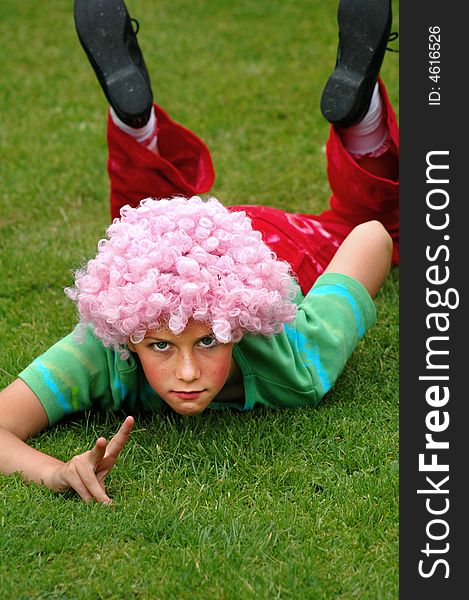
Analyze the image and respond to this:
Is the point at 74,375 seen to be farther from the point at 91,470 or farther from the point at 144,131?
the point at 144,131

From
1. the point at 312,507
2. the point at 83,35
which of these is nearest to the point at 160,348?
the point at 312,507

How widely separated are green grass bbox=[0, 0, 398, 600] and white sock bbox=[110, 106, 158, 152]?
598 mm

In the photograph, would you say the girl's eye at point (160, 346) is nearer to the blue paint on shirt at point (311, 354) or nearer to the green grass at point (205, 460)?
the green grass at point (205, 460)

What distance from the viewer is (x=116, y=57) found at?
4234 mm

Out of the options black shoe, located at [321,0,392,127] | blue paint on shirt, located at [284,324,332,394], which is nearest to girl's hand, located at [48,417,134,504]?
blue paint on shirt, located at [284,324,332,394]

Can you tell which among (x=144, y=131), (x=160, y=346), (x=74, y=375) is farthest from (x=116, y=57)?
(x=160, y=346)

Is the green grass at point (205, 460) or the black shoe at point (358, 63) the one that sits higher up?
the black shoe at point (358, 63)

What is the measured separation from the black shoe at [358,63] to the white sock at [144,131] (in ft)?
2.19

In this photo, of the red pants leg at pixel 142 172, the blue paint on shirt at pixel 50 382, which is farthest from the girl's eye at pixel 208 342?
the red pants leg at pixel 142 172

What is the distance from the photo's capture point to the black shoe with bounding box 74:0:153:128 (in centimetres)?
412

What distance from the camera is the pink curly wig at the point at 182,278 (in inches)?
115

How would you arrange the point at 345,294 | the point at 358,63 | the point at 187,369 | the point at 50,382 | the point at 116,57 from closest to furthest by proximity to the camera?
the point at 187,369 < the point at 50,382 < the point at 345,294 < the point at 358,63 < the point at 116,57

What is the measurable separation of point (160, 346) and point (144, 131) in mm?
1470

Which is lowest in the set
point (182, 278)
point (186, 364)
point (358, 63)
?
point (186, 364)
